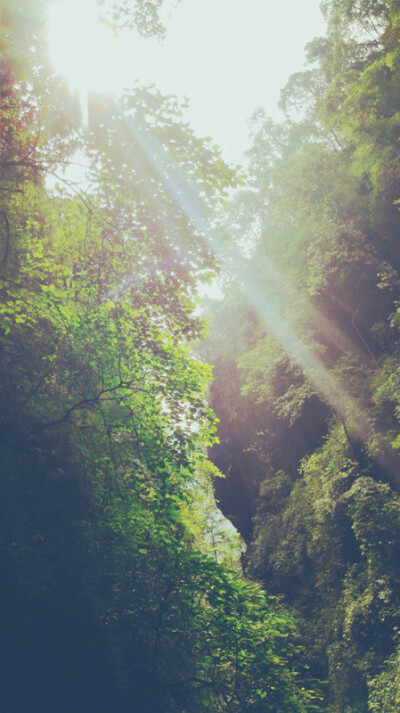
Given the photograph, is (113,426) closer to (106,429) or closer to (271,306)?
(106,429)

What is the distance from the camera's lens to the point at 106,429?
19.5ft

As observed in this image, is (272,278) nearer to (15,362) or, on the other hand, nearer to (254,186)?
(254,186)

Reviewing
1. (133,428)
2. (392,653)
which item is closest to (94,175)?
(133,428)

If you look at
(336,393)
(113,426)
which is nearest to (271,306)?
(336,393)

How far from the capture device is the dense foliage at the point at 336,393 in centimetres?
1101

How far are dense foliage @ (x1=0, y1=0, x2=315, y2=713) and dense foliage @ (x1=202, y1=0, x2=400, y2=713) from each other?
623 centimetres

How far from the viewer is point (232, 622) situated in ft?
18.9

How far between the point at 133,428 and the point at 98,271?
2.38 metres

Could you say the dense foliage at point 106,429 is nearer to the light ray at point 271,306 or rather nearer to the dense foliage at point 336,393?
the light ray at point 271,306

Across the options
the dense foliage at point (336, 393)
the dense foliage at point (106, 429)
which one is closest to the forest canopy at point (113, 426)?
the dense foliage at point (106, 429)

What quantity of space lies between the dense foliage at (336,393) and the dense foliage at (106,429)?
6.23 metres

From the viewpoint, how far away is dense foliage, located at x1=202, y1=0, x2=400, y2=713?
1101cm

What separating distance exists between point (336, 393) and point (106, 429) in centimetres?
1205

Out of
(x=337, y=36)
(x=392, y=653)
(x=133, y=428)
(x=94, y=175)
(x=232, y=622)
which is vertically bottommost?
(x=392, y=653)
